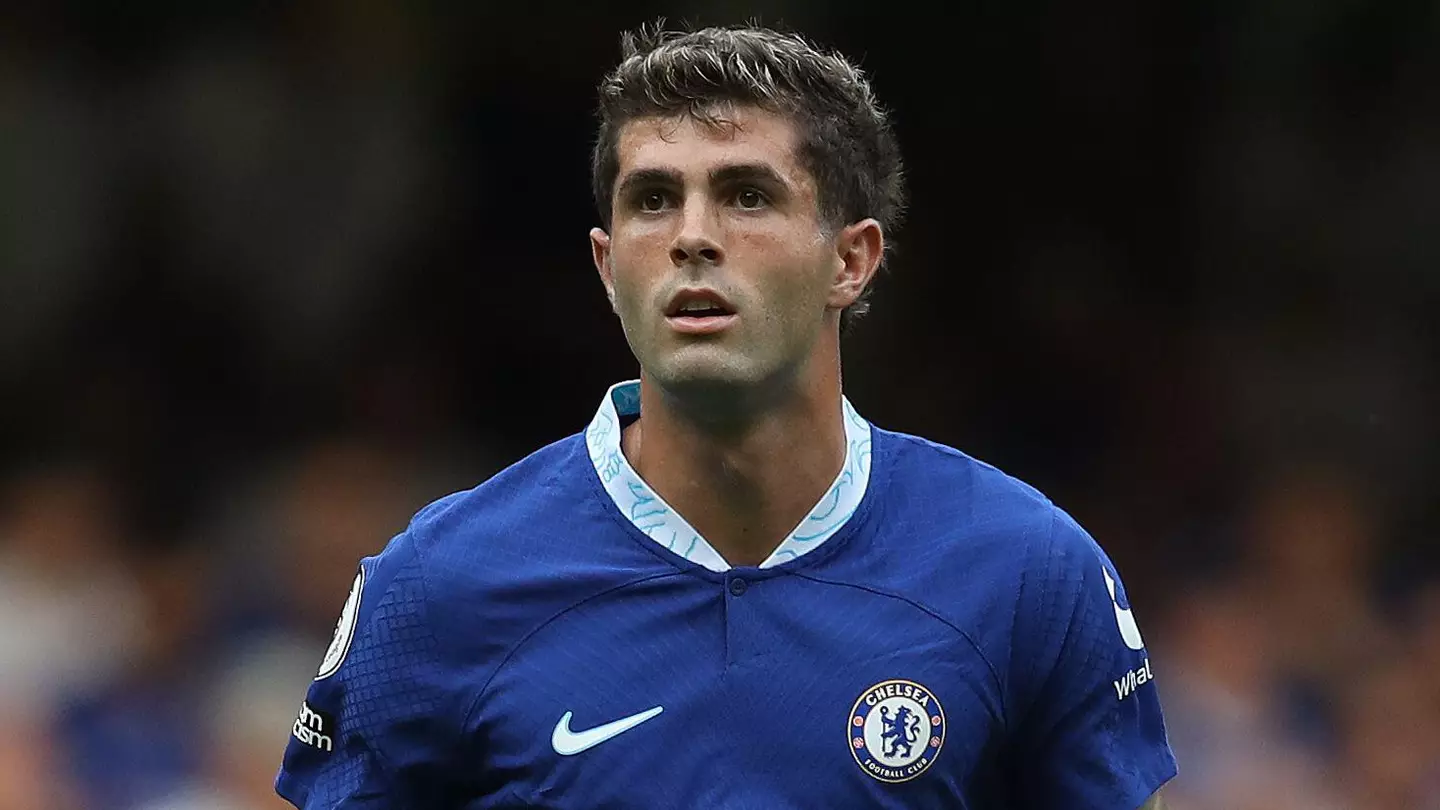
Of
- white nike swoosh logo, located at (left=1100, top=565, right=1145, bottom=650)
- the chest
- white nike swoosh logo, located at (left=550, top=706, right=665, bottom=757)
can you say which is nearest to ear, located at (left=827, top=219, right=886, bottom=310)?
the chest

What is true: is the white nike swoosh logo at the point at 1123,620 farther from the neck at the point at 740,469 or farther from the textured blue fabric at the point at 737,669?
the neck at the point at 740,469

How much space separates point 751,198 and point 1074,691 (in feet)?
3.20

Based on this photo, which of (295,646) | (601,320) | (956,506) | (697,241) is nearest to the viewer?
(697,241)

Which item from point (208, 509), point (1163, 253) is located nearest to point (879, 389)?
point (1163, 253)

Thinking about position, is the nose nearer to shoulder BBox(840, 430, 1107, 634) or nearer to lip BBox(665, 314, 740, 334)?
lip BBox(665, 314, 740, 334)

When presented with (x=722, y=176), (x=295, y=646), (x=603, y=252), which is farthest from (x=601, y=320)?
(x=722, y=176)

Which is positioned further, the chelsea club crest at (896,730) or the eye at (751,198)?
the eye at (751,198)

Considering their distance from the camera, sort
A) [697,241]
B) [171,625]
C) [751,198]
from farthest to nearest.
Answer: [171,625], [751,198], [697,241]

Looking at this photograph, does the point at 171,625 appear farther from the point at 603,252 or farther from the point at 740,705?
the point at 740,705

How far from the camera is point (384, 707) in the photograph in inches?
140

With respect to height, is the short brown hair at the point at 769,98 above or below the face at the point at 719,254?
above

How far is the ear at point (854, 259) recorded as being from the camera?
374cm

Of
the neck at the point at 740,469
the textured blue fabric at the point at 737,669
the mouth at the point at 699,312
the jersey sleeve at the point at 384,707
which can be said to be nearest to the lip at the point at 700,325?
the mouth at the point at 699,312

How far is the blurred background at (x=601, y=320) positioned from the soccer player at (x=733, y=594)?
3.29 metres
